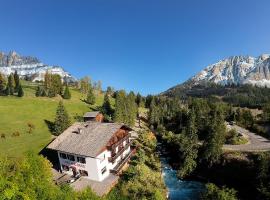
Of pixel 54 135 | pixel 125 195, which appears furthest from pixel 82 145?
pixel 54 135

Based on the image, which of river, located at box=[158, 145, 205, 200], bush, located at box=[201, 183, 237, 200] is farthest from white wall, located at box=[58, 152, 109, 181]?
bush, located at box=[201, 183, 237, 200]

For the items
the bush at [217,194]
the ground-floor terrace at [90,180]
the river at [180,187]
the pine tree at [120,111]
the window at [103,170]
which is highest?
the pine tree at [120,111]

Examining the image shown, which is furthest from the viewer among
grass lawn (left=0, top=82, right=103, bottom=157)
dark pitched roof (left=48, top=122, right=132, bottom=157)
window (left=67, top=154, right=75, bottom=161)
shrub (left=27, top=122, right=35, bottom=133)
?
shrub (left=27, top=122, right=35, bottom=133)

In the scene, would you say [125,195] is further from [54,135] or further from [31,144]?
[54,135]

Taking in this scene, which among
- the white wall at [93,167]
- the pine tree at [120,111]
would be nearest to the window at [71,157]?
the white wall at [93,167]

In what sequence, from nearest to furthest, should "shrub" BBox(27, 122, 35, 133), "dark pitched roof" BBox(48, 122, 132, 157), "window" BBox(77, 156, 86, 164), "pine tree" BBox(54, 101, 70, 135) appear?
"dark pitched roof" BBox(48, 122, 132, 157)
"window" BBox(77, 156, 86, 164)
"pine tree" BBox(54, 101, 70, 135)
"shrub" BBox(27, 122, 35, 133)

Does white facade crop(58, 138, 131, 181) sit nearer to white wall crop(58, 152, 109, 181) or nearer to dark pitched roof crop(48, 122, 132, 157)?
white wall crop(58, 152, 109, 181)

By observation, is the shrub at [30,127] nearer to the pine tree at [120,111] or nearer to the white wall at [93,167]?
the pine tree at [120,111]

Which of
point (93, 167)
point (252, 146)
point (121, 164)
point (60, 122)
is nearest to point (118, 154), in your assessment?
point (121, 164)
